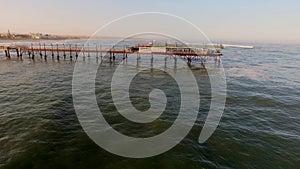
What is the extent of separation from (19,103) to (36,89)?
6275 millimetres

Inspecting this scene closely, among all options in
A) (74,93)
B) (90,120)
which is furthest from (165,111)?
(74,93)

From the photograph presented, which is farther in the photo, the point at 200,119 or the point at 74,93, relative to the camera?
the point at 74,93

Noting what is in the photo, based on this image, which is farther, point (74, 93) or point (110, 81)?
point (110, 81)

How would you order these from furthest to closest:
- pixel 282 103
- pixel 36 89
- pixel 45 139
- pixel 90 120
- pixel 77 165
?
1. pixel 36 89
2. pixel 282 103
3. pixel 90 120
4. pixel 45 139
5. pixel 77 165

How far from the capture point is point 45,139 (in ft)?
55.1

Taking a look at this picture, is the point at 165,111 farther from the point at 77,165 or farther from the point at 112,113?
the point at 77,165

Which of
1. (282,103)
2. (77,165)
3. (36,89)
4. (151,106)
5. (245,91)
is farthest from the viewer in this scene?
(245,91)

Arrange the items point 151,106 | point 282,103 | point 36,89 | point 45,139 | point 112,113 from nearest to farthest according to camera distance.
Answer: point 45,139 < point 112,113 < point 151,106 < point 282,103 < point 36,89

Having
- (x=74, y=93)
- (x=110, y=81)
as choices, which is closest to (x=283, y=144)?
(x=74, y=93)

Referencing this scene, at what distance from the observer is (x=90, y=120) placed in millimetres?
20531

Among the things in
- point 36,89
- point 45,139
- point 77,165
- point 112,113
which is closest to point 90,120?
point 112,113

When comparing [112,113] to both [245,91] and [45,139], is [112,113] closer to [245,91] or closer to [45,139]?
[45,139]

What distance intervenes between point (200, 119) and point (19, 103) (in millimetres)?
20992

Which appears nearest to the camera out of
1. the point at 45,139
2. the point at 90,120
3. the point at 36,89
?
the point at 45,139
